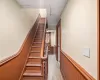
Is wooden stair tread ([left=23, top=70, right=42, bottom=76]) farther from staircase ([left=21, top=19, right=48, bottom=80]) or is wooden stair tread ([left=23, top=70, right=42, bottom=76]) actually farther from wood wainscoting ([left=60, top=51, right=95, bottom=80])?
wood wainscoting ([left=60, top=51, right=95, bottom=80])

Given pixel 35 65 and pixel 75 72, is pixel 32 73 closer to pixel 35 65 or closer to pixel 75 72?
pixel 35 65

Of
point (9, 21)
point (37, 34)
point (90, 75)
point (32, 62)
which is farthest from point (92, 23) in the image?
point (37, 34)

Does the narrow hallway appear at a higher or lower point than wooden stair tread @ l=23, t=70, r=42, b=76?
lower

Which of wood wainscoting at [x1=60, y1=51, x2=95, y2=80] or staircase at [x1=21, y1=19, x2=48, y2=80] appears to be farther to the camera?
staircase at [x1=21, y1=19, x2=48, y2=80]

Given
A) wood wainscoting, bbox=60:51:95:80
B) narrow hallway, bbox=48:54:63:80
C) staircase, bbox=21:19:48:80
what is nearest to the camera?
wood wainscoting, bbox=60:51:95:80

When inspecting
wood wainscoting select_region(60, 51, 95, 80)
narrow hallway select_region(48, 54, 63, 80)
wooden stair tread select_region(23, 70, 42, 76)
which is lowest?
narrow hallway select_region(48, 54, 63, 80)

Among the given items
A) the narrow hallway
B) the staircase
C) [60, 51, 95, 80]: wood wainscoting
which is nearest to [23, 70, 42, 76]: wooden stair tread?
the staircase

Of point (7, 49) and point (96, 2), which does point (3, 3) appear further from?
point (96, 2)

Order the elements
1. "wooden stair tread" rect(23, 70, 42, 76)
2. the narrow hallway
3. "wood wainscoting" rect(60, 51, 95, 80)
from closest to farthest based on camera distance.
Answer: "wood wainscoting" rect(60, 51, 95, 80)
"wooden stair tread" rect(23, 70, 42, 76)
the narrow hallway

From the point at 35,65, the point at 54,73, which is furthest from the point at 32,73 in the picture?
the point at 54,73

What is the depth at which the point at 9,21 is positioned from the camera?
10.0 feet

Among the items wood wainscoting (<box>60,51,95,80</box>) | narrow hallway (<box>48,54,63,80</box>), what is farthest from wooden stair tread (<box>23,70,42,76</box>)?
wood wainscoting (<box>60,51,95,80</box>)

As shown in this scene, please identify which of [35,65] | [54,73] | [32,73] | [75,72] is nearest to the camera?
[75,72]

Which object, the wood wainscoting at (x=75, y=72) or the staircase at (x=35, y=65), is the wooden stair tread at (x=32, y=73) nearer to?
the staircase at (x=35, y=65)
